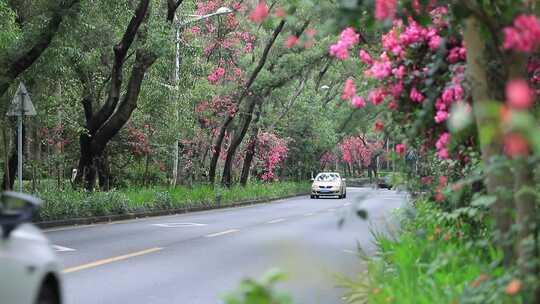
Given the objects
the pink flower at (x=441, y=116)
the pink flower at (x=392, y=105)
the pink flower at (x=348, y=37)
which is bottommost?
the pink flower at (x=441, y=116)

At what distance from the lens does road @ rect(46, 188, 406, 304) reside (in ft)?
26.0

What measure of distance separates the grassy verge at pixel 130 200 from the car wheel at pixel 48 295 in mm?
12489

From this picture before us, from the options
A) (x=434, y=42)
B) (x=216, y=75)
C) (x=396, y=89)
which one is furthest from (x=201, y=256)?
(x=216, y=75)

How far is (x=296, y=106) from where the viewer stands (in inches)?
1772

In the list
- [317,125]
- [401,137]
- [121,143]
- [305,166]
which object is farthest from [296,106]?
[401,137]

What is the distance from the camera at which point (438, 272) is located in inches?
252

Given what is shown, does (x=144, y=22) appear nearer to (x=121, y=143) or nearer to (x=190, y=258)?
(x=121, y=143)

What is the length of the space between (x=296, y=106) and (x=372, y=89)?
3750 centimetres

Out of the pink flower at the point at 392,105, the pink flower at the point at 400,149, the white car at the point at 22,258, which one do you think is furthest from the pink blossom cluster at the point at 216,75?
the white car at the point at 22,258

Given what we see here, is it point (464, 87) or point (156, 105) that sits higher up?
point (156, 105)

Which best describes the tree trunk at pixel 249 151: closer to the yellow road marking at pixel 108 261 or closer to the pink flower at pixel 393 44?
the yellow road marking at pixel 108 261

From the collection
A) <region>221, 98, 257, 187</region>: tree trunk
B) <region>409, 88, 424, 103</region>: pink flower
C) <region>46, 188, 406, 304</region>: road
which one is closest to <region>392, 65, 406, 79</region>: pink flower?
<region>409, 88, 424, 103</region>: pink flower

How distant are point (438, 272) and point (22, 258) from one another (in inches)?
149

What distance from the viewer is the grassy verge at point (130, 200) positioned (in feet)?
58.5
